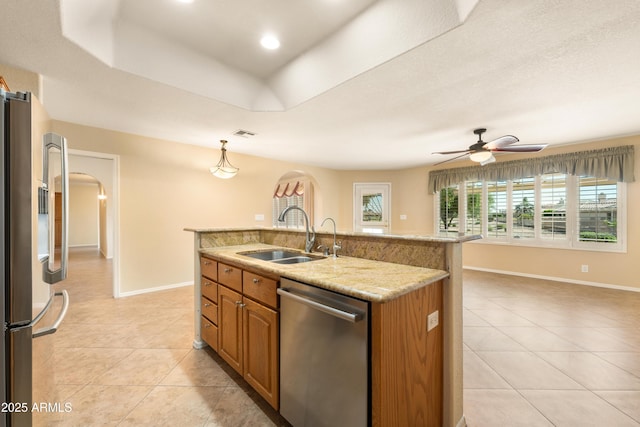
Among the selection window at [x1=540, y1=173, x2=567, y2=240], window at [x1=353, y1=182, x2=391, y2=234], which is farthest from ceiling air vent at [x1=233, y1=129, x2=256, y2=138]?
window at [x1=540, y1=173, x2=567, y2=240]

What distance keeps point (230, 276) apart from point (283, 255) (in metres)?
0.58

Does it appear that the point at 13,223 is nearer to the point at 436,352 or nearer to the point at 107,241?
the point at 436,352

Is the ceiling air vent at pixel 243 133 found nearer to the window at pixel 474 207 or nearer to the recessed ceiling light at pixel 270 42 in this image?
the recessed ceiling light at pixel 270 42

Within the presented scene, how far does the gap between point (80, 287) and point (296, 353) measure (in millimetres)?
4751

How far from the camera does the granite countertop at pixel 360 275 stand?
1.13 metres

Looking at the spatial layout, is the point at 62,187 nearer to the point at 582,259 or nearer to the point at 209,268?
the point at 209,268

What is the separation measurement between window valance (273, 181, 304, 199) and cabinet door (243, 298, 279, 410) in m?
5.92

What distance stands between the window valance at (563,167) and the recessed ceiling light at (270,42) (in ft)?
15.5

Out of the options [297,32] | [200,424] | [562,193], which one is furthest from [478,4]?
[562,193]

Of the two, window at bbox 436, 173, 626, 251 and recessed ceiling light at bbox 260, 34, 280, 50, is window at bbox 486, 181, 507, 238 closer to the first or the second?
window at bbox 436, 173, 626, 251

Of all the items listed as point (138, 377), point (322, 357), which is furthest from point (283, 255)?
point (138, 377)

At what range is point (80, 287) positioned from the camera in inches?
170

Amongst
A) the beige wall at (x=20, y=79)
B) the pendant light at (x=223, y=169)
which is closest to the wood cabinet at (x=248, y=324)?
the beige wall at (x=20, y=79)

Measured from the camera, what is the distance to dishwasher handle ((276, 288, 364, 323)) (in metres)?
1.09
